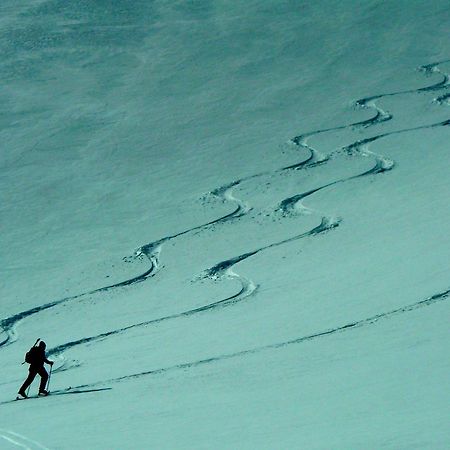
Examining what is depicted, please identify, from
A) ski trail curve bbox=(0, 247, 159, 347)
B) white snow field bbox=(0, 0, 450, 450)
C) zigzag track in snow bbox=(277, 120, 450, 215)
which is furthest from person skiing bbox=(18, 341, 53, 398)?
zigzag track in snow bbox=(277, 120, 450, 215)

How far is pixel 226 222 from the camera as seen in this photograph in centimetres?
1411

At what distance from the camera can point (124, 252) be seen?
13.6m

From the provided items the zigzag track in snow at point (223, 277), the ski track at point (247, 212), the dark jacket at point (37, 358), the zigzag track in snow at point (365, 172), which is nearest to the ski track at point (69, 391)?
the dark jacket at point (37, 358)

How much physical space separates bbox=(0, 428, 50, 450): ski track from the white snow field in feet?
0.09

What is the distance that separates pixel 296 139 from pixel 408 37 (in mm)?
6807

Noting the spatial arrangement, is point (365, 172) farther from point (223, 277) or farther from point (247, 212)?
point (223, 277)

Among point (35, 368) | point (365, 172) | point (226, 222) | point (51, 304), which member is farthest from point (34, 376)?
point (365, 172)

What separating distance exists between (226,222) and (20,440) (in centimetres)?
790

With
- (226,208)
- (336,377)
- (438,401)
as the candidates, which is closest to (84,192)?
(226,208)

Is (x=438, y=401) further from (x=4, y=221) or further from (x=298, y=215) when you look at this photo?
(x=4, y=221)

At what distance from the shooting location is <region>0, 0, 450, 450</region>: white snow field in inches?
260

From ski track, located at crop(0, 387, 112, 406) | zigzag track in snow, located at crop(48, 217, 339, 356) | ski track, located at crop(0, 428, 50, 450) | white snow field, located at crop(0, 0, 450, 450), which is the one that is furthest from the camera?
zigzag track in snow, located at crop(48, 217, 339, 356)

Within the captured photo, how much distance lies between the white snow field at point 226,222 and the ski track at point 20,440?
0.03 meters

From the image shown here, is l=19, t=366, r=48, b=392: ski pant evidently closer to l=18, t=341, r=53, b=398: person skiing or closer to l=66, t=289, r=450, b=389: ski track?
l=18, t=341, r=53, b=398: person skiing
